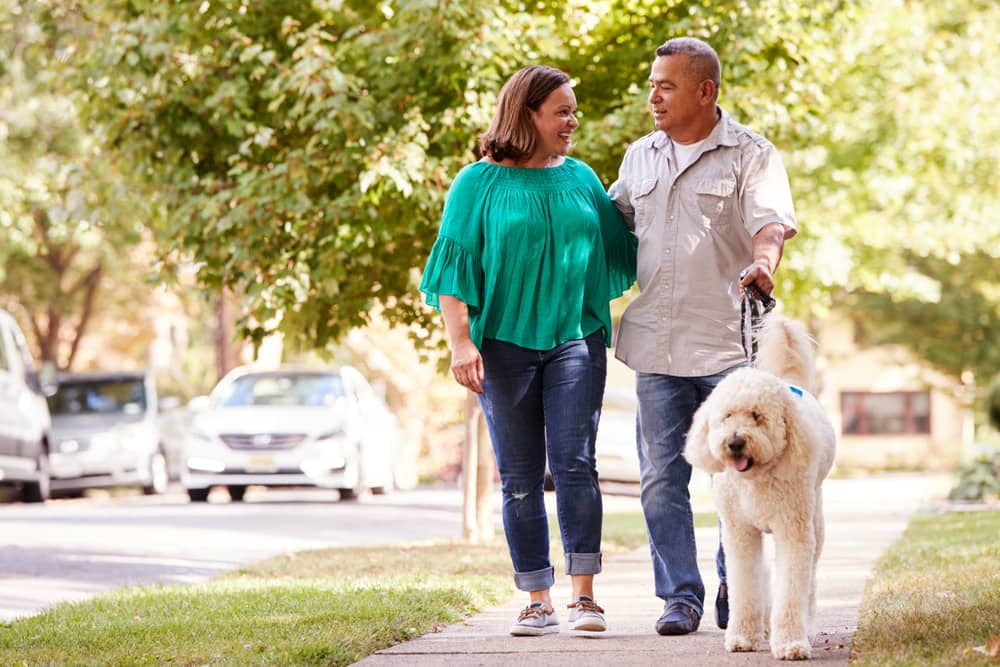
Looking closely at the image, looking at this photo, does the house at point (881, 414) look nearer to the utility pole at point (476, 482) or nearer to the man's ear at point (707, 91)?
the utility pole at point (476, 482)

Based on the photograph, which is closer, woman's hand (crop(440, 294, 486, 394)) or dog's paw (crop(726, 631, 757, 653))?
dog's paw (crop(726, 631, 757, 653))

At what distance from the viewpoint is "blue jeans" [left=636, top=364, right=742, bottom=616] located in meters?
6.27

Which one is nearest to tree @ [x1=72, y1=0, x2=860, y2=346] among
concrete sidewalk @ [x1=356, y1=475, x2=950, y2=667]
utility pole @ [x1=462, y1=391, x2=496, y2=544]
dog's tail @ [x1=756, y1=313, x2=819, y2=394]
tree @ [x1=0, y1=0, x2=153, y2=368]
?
tree @ [x1=0, y1=0, x2=153, y2=368]

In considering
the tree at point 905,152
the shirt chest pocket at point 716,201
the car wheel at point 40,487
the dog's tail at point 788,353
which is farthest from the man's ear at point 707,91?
the car wheel at point 40,487

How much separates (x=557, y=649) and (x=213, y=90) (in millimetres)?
6045

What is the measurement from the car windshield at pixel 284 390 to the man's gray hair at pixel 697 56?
13.4 meters

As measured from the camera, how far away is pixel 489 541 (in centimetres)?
1202

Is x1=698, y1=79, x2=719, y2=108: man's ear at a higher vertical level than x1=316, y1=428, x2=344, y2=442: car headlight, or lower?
higher

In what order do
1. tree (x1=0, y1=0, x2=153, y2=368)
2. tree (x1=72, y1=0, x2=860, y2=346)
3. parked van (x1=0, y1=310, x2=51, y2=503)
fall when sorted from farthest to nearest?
parked van (x1=0, y1=310, x2=51, y2=503)
tree (x1=0, y1=0, x2=153, y2=368)
tree (x1=72, y1=0, x2=860, y2=346)

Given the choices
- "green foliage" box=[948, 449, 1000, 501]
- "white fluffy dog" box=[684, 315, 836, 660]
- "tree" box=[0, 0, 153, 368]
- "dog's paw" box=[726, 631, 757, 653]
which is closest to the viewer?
"white fluffy dog" box=[684, 315, 836, 660]

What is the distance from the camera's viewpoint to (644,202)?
641 cm

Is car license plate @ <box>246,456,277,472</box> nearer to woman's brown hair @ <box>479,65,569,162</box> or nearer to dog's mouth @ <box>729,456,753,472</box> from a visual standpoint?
woman's brown hair @ <box>479,65,569,162</box>

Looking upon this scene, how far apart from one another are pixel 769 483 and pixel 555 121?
1.68m

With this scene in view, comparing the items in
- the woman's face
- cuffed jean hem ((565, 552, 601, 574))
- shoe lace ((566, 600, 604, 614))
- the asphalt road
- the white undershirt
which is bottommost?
the asphalt road
